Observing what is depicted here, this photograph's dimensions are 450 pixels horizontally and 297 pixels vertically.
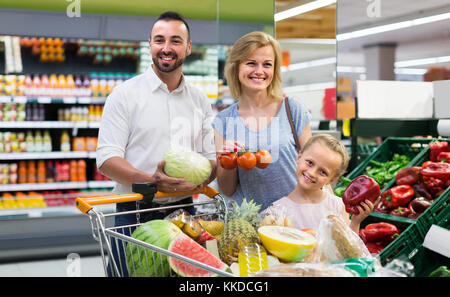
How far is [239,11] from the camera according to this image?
6020 millimetres

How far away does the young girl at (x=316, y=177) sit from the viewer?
1.49 metres

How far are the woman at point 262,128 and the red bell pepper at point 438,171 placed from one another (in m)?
1.10

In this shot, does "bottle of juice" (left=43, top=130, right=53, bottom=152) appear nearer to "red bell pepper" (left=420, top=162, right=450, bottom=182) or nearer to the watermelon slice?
"red bell pepper" (left=420, top=162, right=450, bottom=182)

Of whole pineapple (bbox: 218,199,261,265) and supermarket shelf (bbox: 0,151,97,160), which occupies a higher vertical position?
whole pineapple (bbox: 218,199,261,265)

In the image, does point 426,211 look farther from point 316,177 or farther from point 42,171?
point 42,171

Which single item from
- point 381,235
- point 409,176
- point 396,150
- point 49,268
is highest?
point 396,150

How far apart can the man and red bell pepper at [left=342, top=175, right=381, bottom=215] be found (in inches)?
20.8

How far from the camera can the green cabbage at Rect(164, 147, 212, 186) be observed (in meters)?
1.60

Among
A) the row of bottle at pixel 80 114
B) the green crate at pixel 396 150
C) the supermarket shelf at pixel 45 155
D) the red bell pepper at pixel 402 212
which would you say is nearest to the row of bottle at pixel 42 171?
the supermarket shelf at pixel 45 155

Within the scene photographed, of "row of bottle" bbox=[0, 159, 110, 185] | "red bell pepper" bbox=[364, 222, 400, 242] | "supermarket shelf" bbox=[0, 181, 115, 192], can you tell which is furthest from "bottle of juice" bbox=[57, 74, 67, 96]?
"red bell pepper" bbox=[364, 222, 400, 242]

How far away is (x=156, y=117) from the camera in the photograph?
2094 mm

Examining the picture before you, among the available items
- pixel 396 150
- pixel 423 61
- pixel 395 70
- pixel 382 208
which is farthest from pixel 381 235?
pixel 423 61

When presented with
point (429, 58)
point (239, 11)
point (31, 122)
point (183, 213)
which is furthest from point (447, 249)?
point (429, 58)

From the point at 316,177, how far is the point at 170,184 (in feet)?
1.59
